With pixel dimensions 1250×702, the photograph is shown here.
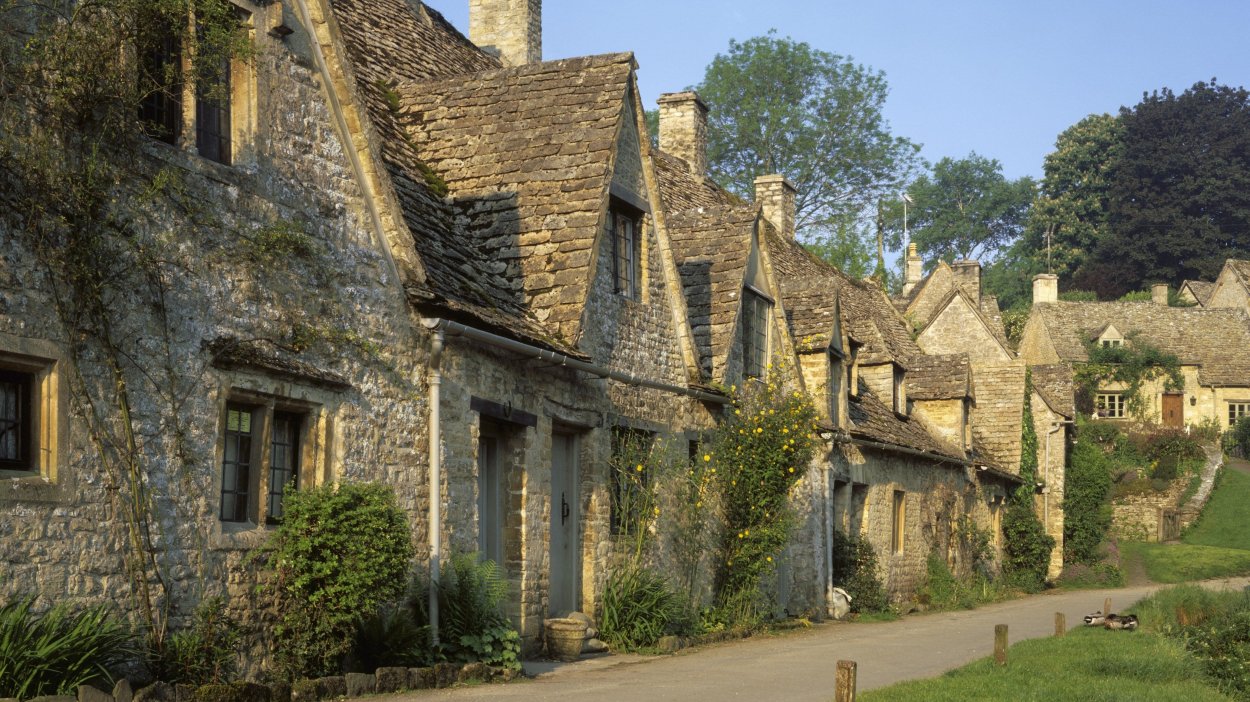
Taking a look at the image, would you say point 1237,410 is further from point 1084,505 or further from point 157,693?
point 157,693

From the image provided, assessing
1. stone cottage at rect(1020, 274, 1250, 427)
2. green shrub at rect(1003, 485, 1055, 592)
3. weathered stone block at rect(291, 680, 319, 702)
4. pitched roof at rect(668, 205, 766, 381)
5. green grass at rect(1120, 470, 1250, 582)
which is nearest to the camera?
weathered stone block at rect(291, 680, 319, 702)

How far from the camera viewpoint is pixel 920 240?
323 feet

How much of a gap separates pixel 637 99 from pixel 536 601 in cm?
613

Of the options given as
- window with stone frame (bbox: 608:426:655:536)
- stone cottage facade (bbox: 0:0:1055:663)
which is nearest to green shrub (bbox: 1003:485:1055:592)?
stone cottage facade (bbox: 0:0:1055:663)

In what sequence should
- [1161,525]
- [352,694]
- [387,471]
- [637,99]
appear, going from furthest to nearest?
[1161,525], [637,99], [387,471], [352,694]

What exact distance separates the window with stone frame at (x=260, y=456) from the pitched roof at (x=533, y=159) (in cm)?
391

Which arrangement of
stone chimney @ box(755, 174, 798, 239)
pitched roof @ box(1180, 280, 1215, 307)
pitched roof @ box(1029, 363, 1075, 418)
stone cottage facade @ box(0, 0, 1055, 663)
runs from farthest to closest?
pitched roof @ box(1180, 280, 1215, 307)
pitched roof @ box(1029, 363, 1075, 418)
stone chimney @ box(755, 174, 798, 239)
stone cottage facade @ box(0, 0, 1055, 663)

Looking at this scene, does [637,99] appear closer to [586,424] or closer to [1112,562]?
[586,424]

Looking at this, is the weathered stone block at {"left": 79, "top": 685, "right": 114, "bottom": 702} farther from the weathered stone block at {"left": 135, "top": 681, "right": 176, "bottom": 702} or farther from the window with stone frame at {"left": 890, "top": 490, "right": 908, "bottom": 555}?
the window with stone frame at {"left": 890, "top": 490, "right": 908, "bottom": 555}

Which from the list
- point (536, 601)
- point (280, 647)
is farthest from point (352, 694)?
point (536, 601)

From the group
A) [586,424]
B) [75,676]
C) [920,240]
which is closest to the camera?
[75,676]

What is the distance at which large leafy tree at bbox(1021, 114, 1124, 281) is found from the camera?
90875mm

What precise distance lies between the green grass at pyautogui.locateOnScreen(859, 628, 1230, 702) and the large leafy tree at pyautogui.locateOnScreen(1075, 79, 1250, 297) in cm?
7291

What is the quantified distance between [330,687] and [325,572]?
95 centimetres
